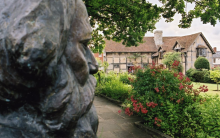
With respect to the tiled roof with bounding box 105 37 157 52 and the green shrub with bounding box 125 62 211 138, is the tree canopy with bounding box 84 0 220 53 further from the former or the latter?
the tiled roof with bounding box 105 37 157 52

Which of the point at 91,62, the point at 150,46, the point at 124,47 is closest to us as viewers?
the point at 91,62

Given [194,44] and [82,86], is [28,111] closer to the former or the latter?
[82,86]

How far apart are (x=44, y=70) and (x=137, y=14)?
616cm

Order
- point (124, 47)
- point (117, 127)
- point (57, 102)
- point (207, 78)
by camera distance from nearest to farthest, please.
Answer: point (57, 102) < point (117, 127) < point (207, 78) < point (124, 47)

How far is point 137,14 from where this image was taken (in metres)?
6.87

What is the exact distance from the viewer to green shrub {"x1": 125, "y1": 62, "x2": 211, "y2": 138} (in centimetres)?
385

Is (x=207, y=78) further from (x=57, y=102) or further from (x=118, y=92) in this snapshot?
(x=57, y=102)

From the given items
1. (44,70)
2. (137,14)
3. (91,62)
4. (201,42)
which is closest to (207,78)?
(201,42)

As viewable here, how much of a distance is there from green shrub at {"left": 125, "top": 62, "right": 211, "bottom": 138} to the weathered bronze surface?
2795 millimetres

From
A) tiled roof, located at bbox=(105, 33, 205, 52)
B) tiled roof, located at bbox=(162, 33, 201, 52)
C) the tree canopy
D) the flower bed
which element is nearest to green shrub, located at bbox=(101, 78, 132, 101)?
the tree canopy

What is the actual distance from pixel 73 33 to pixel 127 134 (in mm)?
3397

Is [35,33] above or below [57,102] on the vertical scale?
above

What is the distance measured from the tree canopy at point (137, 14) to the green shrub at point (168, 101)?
300 centimetres

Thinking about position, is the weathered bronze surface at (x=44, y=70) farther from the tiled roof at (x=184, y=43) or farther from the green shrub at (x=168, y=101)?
the tiled roof at (x=184, y=43)
